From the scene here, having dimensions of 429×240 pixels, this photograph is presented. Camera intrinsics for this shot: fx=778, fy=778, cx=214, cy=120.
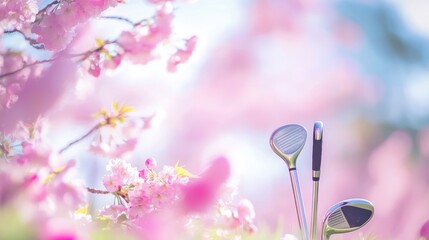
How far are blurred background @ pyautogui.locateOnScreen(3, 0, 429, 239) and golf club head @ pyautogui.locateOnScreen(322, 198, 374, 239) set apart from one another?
31cm

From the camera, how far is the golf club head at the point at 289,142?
190cm

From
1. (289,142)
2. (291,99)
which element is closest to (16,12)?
(289,142)

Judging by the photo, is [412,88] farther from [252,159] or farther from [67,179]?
[67,179]

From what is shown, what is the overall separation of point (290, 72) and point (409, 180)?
0.70 m

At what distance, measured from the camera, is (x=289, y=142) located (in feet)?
6.25

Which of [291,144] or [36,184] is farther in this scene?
[291,144]

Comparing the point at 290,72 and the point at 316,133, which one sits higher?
the point at 290,72

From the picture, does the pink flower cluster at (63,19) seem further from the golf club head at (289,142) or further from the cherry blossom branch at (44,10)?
the golf club head at (289,142)

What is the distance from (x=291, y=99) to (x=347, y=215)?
0.90 m

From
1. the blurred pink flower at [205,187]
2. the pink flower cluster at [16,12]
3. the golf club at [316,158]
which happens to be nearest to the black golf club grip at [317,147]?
the golf club at [316,158]

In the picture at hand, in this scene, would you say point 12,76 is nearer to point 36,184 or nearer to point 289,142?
point 36,184

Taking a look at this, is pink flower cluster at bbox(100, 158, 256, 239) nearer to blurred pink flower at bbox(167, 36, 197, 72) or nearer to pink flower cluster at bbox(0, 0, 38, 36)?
blurred pink flower at bbox(167, 36, 197, 72)

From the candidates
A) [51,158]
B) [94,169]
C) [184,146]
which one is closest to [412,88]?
[184,146]

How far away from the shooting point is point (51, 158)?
5.21ft
